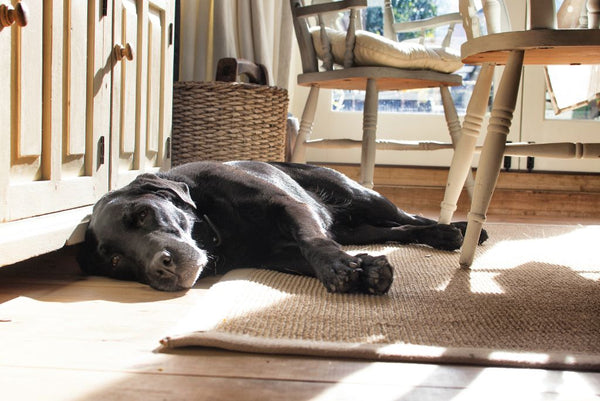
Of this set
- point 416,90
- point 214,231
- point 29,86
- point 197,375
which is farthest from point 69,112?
point 416,90

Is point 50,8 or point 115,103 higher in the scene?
point 50,8

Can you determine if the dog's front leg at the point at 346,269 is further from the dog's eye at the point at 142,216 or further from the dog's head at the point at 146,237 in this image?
the dog's eye at the point at 142,216

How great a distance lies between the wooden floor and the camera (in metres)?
0.97

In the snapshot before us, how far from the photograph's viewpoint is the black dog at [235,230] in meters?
1.62

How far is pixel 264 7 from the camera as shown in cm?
392

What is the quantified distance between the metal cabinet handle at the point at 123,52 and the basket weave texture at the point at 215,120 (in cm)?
76

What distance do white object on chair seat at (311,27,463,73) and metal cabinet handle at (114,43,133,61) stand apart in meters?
1.10

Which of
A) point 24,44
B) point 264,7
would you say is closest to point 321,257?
point 24,44

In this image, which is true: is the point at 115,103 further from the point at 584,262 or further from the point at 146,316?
the point at 584,262

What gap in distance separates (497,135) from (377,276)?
1.87 feet

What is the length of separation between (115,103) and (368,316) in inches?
49.6

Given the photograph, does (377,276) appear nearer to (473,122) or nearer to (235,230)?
(235,230)

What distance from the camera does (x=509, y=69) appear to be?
1.77 meters

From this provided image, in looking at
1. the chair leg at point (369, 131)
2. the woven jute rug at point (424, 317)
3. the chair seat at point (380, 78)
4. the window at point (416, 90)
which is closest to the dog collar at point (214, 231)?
the woven jute rug at point (424, 317)
